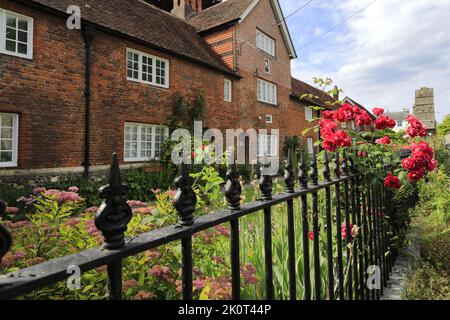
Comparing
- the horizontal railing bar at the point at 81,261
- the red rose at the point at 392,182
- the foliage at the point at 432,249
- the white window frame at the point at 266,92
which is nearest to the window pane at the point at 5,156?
the horizontal railing bar at the point at 81,261

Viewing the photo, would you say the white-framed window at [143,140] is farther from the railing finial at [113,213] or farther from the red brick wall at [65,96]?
the railing finial at [113,213]

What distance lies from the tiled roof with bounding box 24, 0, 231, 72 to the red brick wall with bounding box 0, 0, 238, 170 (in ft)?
1.75

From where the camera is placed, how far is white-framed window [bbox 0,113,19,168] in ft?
24.3

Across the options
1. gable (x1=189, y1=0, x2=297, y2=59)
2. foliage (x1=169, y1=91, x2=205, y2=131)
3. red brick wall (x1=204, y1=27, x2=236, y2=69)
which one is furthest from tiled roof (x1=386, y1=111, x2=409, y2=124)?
foliage (x1=169, y1=91, x2=205, y2=131)

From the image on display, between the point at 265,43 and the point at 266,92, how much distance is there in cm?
312

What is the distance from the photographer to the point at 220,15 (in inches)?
669

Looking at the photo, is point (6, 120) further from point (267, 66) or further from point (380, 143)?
point (267, 66)

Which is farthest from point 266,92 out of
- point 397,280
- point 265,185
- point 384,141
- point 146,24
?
point 265,185

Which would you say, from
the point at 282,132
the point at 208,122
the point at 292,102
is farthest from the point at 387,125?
the point at 292,102

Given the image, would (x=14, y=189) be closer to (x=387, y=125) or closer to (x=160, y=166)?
(x=160, y=166)

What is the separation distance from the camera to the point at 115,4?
460 inches

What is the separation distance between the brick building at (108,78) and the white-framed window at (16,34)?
0.02 m

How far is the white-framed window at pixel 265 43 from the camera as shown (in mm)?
17750
